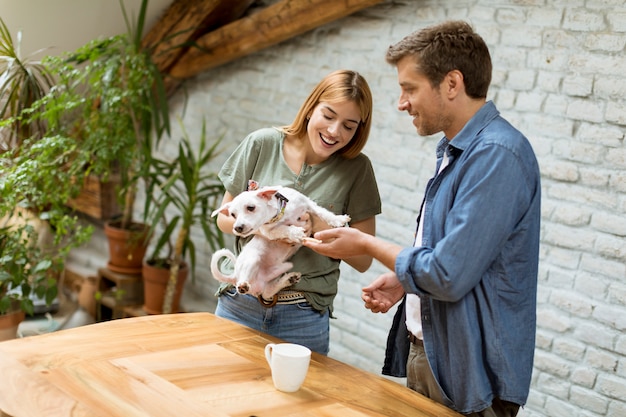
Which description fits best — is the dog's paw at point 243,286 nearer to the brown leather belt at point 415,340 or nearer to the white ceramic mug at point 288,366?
the white ceramic mug at point 288,366

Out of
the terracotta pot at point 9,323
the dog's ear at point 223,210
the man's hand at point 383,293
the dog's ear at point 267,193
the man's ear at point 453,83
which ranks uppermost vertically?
the man's ear at point 453,83

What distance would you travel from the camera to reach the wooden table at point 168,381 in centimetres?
148

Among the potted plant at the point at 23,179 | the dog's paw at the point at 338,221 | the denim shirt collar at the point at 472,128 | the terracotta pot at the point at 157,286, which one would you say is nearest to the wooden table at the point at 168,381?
the dog's paw at the point at 338,221

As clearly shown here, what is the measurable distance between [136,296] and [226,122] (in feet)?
4.27

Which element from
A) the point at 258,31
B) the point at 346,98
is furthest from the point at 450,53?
Result: the point at 258,31

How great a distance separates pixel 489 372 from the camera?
66.2 inches

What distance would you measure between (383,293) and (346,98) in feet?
1.98

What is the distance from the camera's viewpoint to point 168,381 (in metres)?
1.61

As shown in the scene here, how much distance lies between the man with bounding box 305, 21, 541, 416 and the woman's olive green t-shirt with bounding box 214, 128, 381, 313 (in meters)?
0.35

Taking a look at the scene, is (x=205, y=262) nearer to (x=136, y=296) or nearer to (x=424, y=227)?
(x=136, y=296)

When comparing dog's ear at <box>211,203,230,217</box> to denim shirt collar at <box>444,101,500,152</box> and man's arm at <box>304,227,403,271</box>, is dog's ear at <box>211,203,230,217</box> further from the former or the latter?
denim shirt collar at <box>444,101,500,152</box>

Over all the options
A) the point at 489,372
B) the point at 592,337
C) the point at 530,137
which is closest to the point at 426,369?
the point at 489,372

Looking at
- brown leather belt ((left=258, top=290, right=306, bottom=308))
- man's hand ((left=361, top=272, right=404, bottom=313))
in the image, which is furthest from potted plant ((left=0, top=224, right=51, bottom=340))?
man's hand ((left=361, top=272, right=404, bottom=313))

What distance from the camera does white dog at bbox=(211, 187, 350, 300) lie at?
190 cm
